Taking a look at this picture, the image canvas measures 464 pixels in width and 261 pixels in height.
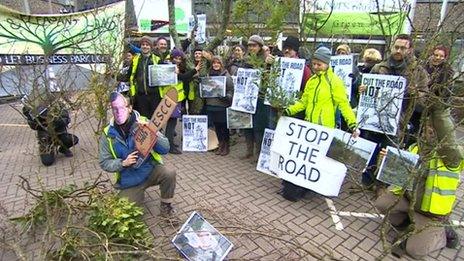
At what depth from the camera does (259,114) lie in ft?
16.4

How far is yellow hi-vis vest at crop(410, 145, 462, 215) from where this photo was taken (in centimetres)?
281

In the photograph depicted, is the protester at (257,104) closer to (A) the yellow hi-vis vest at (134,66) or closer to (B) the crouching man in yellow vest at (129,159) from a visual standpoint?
(A) the yellow hi-vis vest at (134,66)

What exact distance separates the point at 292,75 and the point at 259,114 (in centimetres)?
97

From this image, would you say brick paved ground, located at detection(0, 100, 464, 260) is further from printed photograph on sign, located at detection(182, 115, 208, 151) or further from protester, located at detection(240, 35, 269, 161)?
protester, located at detection(240, 35, 269, 161)

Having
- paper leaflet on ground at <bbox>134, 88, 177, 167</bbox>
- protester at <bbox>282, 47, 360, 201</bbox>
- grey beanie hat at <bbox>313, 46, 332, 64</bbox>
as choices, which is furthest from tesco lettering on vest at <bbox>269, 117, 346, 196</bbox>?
paper leaflet on ground at <bbox>134, 88, 177, 167</bbox>

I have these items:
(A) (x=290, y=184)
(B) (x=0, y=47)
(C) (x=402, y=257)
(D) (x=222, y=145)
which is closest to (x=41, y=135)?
(D) (x=222, y=145)

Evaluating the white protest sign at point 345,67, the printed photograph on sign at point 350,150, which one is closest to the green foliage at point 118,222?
the printed photograph on sign at point 350,150

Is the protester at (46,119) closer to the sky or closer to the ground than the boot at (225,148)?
closer to the sky

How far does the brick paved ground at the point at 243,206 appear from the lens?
310cm

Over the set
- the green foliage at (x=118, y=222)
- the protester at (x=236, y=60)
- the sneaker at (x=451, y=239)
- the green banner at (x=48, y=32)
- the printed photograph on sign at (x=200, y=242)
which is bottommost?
the sneaker at (x=451, y=239)

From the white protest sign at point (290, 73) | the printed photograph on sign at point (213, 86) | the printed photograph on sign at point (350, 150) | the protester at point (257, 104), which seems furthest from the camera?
the printed photograph on sign at point (213, 86)

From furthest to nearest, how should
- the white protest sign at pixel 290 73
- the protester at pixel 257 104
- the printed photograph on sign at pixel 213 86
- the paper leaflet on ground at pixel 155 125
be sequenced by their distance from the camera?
the printed photograph on sign at pixel 213 86
the protester at pixel 257 104
the white protest sign at pixel 290 73
the paper leaflet on ground at pixel 155 125

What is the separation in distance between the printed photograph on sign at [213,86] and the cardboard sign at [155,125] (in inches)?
91.4

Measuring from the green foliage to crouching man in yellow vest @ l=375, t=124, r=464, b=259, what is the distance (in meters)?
2.21
